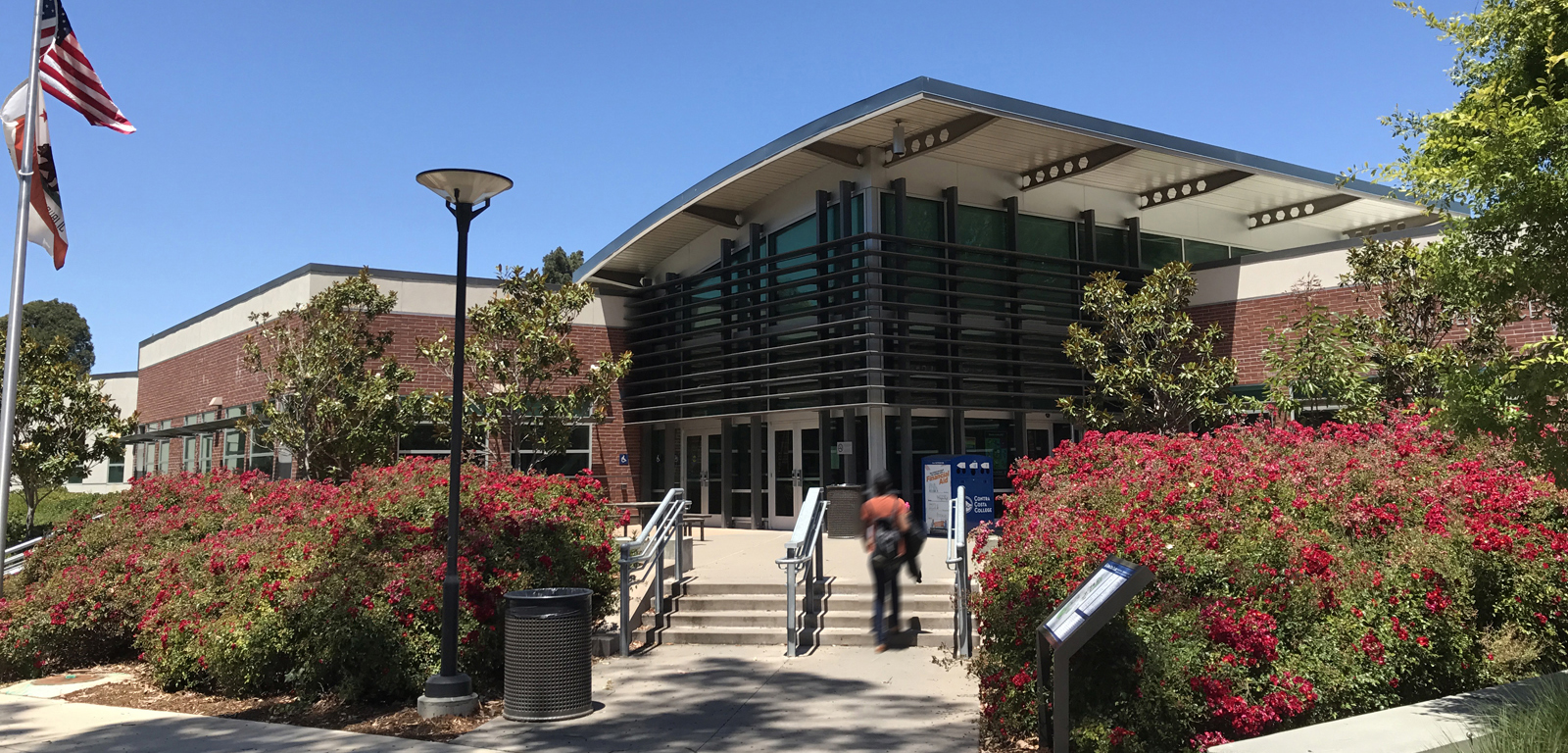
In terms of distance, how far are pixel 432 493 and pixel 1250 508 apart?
7680 millimetres

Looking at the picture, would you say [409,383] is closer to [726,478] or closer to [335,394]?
[335,394]

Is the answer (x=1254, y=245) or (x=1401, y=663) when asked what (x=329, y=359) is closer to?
(x=1401, y=663)

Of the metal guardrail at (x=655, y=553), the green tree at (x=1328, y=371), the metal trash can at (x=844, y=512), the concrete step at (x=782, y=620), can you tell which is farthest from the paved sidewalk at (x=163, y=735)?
the green tree at (x=1328, y=371)

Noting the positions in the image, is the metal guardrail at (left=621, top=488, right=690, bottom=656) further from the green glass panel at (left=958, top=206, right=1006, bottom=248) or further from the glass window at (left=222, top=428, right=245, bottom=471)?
the glass window at (left=222, top=428, right=245, bottom=471)

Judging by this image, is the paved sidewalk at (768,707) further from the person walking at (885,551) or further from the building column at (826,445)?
the building column at (826,445)

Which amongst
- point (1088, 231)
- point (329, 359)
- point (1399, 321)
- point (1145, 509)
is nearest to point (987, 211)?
point (1088, 231)

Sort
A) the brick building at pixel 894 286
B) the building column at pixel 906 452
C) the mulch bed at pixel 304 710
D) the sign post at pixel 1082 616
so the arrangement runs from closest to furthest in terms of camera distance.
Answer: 1. the sign post at pixel 1082 616
2. the mulch bed at pixel 304 710
3. the brick building at pixel 894 286
4. the building column at pixel 906 452

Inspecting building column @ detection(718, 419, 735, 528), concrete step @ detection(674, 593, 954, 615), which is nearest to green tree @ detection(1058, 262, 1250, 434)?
building column @ detection(718, 419, 735, 528)

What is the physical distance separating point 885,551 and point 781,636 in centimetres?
155

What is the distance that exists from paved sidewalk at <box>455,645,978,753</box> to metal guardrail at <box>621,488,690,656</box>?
50 cm

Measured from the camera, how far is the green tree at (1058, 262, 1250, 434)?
18.0m

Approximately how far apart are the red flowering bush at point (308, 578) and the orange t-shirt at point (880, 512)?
265 cm

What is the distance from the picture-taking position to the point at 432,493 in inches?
421

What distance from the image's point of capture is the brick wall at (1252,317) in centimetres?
1952
